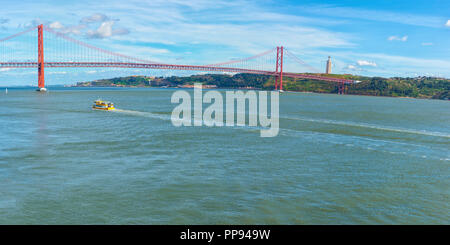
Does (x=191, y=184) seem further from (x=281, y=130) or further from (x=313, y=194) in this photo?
(x=281, y=130)

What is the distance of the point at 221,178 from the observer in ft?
44.8

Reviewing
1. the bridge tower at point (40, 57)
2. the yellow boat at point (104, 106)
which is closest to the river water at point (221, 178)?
the yellow boat at point (104, 106)

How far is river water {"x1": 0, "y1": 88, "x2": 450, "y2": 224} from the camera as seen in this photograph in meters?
10.3

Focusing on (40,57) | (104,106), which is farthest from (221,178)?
(40,57)

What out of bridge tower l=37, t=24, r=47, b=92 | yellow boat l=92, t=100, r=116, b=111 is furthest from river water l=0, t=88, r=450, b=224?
bridge tower l=37, t=24, r=47, b=92

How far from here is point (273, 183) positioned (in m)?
13.1

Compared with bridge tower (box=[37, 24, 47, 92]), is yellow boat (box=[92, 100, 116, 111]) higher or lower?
lower

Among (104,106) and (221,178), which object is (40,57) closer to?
(104,106)

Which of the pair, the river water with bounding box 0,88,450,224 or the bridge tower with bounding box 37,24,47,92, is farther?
the bridge tower with bounding box 37,24,47,92

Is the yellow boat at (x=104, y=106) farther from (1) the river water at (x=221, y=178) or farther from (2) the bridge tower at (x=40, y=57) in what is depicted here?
(2) the bridge tower at (x=40, y=57)

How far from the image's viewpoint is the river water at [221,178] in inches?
404

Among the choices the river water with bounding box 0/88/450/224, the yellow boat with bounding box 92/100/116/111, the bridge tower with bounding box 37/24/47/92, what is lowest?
the river water with bounding box 0/88/450/224

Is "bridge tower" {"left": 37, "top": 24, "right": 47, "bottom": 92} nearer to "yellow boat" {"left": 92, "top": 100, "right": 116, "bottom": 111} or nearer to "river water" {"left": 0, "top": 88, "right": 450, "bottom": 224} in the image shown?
"yellow boat" {"left": 92, "top": 100, "right": 116, "bottom": 111}
